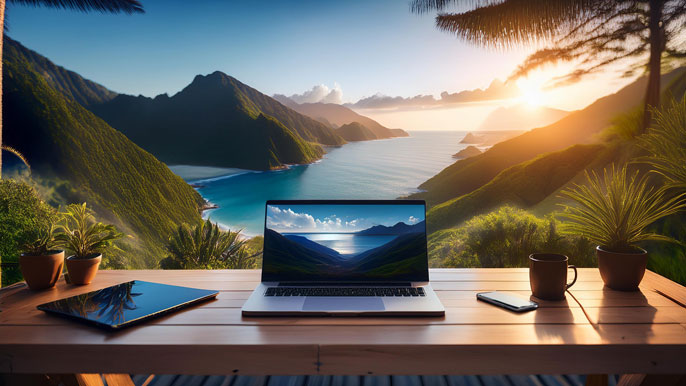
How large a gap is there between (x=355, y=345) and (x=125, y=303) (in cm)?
82

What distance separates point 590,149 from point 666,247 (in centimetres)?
112

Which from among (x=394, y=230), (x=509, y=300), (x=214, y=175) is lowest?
(x=509, y=300)

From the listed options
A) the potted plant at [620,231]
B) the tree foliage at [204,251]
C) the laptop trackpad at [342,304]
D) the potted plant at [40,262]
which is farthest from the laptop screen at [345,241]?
the tree foliage at [204,251]

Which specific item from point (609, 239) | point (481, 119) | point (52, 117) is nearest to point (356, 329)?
point (609, 239)

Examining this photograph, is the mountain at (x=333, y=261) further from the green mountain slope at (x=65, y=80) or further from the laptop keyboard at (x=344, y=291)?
the green mountain slope at (x=65, y=80)

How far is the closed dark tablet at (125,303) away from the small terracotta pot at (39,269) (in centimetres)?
26

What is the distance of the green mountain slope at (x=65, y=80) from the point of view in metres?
4.00

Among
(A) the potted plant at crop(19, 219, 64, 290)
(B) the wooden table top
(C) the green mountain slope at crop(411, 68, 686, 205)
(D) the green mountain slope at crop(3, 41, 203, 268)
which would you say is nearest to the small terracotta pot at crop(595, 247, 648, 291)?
(B) the wooden table top

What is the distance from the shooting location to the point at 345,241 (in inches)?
63.6

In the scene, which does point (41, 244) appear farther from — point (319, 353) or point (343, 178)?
point (343, 178)

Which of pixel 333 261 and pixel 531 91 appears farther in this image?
pixel 531 91

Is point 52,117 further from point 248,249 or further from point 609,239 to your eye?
point 609,239

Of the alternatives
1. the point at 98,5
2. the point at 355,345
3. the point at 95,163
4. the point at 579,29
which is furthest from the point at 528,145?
the point at 98,5

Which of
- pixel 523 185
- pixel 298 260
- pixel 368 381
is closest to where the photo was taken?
pixel 298 260
